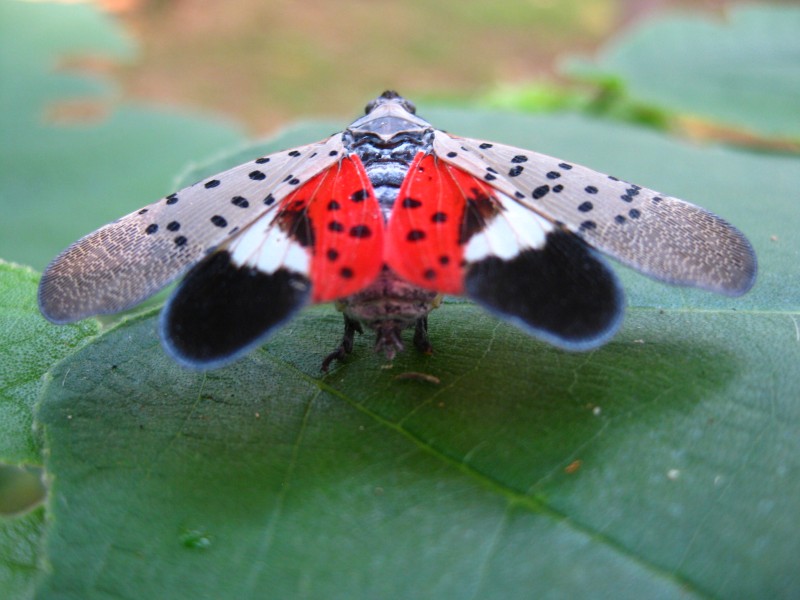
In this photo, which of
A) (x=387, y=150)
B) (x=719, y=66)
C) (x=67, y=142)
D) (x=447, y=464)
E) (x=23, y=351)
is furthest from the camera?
(x=719, y=66)

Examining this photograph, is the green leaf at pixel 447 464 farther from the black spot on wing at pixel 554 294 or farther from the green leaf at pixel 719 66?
the green leaf at pixel 719 66

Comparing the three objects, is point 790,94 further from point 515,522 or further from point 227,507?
point 227,507

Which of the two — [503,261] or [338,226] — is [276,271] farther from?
[503,261]

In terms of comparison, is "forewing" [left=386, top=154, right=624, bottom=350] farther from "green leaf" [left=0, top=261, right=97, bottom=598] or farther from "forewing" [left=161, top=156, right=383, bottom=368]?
"green leaf" [left=0, top=261, right=97, bottom=598]

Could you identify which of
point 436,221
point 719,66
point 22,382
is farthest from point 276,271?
point 719,66

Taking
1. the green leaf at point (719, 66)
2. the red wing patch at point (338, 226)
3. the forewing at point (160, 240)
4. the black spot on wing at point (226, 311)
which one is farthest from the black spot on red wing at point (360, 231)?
the green leaf at point (719, 66)

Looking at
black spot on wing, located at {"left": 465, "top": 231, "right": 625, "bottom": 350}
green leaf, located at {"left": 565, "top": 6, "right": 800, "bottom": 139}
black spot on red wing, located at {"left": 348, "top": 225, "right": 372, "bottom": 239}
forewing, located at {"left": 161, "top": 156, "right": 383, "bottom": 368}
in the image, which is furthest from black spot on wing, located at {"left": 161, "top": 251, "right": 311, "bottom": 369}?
green leaf, located at {"left": 565, "top": 6, "right": 800, "bottom": 139}
